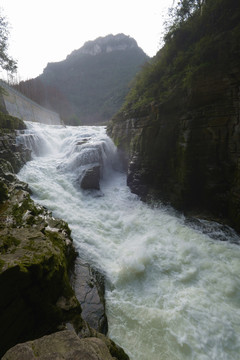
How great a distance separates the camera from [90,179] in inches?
360

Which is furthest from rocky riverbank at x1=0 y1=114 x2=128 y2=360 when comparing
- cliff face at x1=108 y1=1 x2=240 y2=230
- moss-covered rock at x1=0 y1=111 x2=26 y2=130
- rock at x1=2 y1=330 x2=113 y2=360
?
moss-covered rock at x1=0 y1=111 x2=26 y2=130

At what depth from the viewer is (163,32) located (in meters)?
9.38

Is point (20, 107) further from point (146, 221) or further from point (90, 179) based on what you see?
point (146, 221)

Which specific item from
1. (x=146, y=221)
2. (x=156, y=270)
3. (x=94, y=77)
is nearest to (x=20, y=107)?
(x=146, y=221)

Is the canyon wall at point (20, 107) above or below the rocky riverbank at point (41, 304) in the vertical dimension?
above

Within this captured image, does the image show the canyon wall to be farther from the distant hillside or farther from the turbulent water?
the distant hillside

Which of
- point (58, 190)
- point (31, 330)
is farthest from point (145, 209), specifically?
point (31, 330)

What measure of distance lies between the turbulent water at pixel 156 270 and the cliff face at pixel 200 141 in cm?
97

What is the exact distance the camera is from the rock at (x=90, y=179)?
29.4ft

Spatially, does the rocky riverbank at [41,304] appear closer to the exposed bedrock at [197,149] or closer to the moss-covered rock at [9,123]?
the exposed bedrock at [197,149]

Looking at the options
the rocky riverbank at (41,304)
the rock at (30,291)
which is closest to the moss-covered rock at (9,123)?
the rocky riverbank at (41,304)

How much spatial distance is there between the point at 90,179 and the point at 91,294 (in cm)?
623

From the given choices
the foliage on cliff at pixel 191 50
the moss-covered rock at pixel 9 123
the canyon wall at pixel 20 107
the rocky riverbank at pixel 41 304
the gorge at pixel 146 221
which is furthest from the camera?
the canyon wall at pixel 20 107

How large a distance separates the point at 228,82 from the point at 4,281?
7.64m
